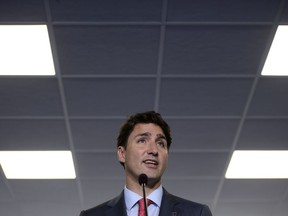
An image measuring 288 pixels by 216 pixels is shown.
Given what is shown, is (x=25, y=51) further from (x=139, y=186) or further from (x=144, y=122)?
(x=139, y=186)

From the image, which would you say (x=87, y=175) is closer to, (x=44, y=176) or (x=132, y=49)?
(x=44, y=176)

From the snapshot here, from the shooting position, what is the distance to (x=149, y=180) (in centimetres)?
178

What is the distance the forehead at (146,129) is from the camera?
76.4 inches

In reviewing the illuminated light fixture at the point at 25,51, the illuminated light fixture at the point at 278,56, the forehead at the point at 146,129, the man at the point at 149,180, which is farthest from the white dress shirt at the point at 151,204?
the illuminated light fixture at the point at 278,56

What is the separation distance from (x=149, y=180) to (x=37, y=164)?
3.28m

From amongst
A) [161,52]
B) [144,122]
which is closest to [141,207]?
[144,122]

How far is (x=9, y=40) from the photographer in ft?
11.2

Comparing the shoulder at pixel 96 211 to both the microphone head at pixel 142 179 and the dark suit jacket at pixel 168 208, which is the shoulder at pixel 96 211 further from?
the microphone head at pixel 142 179

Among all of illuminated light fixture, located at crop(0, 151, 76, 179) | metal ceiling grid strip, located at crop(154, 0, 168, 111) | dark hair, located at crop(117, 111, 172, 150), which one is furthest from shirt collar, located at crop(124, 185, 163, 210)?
illuminated light fixture, located at crop(0, 151, 76, 179)

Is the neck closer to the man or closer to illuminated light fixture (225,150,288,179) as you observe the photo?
the man

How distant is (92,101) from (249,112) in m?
1.28

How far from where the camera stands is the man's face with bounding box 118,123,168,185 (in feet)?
5.89

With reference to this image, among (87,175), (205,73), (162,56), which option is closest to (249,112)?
(205,73)
